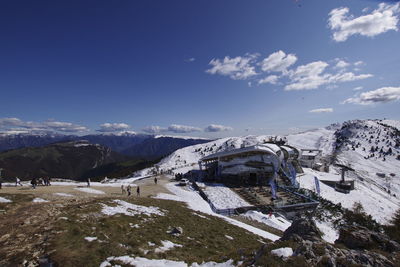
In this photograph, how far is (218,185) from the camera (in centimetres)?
4100

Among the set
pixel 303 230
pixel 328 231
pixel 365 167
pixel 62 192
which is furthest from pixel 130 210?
pixel 365 167

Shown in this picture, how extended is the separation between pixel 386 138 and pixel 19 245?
230 meters

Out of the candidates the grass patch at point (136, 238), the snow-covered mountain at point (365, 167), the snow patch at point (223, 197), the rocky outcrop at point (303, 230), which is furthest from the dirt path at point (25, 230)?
the snow-covered mountain at point (365, 167)

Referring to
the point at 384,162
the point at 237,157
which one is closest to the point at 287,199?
the point at 237,157

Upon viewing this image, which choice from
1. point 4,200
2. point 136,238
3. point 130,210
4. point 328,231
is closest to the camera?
point 136,238

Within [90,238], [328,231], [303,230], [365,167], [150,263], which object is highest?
[303,230]

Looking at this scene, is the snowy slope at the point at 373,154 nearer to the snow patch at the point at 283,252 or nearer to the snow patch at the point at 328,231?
the snow patch at the point at 328,231

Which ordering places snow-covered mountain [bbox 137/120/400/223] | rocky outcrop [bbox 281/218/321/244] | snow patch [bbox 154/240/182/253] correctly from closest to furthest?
rocky outcrop [bbox 281/218/321/244]
snow patch [bbox 154/240/182/253]
snow-covered mountain [bbox 137/120/400/223]

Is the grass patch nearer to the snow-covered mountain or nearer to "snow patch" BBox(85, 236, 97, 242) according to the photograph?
"snow patch" BBox(85, 236, 97, 242)

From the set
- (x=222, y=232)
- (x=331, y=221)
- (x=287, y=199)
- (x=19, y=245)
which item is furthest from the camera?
(x=287, y=199)

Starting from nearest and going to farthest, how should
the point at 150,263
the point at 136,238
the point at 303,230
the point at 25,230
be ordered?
the point at 150,263
the point at 303,230
the point at 25,230
the point at 136,238

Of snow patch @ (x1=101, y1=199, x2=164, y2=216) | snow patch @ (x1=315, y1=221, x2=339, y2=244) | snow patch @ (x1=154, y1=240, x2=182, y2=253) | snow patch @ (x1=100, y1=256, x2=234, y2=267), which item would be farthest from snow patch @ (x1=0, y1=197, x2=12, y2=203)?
snow patch @ (x1=315, y1=221, x2=339, y2=244)

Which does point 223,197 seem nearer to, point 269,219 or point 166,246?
point 269,219

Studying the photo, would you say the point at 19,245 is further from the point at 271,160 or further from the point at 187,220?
the point at 271,160
